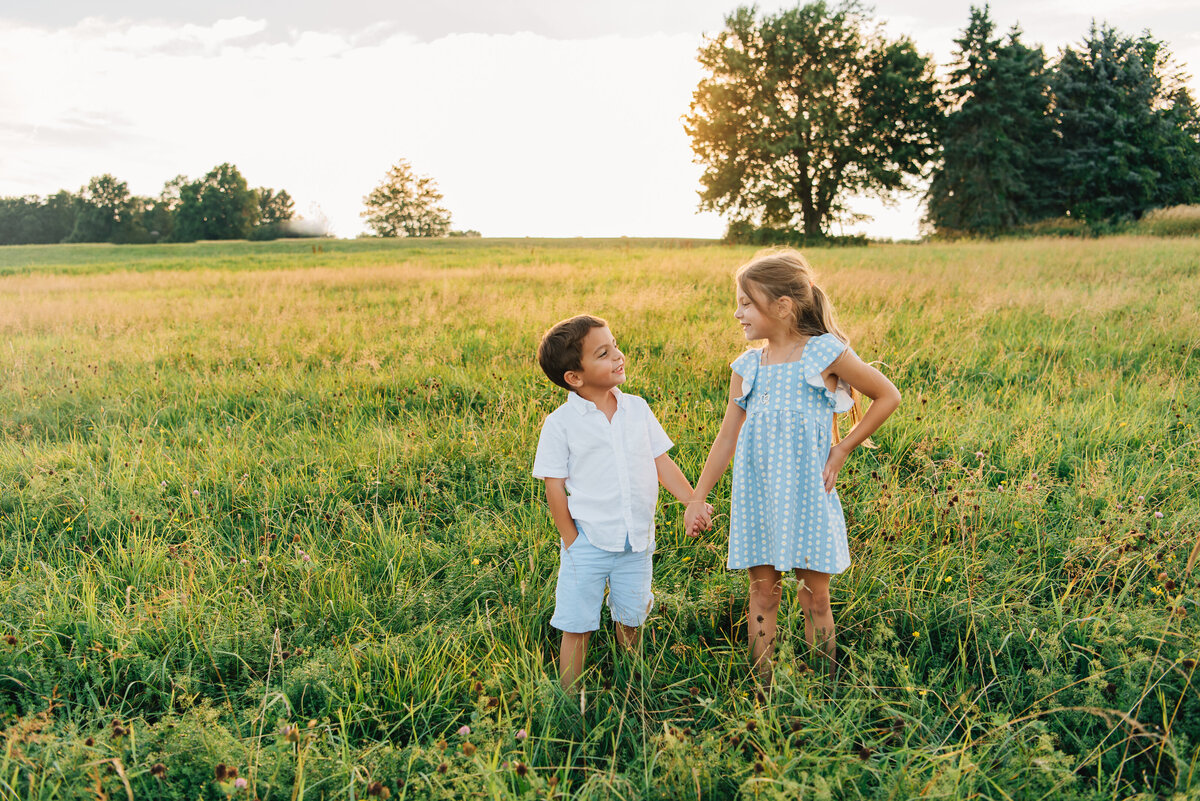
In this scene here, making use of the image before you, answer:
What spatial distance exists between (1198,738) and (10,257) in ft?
Answer: 162

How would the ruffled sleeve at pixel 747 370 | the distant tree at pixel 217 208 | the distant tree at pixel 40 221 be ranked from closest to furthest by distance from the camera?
the ruffled sleeve at pixel 747 370 → the distant tree at pixel 217 208 → the distant tree at pixel 40 221

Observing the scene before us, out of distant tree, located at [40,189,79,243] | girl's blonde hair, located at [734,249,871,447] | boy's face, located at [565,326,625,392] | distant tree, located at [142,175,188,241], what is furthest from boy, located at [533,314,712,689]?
distant tree, located at [40,189,79,243]

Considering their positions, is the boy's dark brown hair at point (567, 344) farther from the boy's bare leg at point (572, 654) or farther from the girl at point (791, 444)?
the boy's bare leg at point (572, 654)

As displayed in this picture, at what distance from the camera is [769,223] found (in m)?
37.4

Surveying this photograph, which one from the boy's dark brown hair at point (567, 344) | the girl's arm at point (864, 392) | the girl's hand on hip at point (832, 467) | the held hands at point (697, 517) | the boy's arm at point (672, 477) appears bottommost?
the held hands at point (697, 517)

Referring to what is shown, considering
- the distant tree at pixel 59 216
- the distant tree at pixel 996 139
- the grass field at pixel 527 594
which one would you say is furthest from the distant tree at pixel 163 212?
the grass field at pixel 527 594

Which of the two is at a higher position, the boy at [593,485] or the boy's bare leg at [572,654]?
the boy at [593,485]

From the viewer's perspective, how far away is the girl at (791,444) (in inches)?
94.3

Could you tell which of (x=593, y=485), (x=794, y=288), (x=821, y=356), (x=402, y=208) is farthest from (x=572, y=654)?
(x=402, y=208)

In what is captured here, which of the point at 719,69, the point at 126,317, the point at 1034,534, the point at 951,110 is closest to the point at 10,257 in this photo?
the point at 126,317

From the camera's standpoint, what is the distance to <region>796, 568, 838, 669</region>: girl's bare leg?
2473 millimetres

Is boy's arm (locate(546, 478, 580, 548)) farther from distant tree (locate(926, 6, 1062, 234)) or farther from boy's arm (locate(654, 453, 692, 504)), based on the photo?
distant tree (locate(926, 6, 1062, 234))

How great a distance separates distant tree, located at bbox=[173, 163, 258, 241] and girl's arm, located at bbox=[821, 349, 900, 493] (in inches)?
3442

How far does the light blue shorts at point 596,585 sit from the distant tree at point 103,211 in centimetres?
9854
